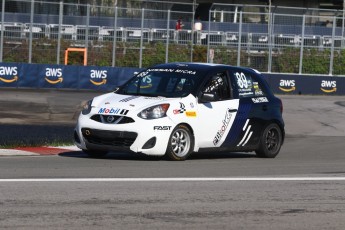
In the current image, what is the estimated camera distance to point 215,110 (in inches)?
556

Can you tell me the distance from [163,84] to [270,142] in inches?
87.7

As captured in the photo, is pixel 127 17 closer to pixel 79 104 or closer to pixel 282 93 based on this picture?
pixel 282 93

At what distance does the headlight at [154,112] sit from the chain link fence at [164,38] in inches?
779

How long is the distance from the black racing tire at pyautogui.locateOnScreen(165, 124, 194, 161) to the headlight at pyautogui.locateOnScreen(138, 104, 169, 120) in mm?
312

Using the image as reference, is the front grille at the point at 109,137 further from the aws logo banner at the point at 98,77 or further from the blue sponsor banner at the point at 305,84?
the blue sponsor banner at the point at 305,84

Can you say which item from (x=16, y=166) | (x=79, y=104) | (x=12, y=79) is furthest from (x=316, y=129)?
(x=12, y=79)

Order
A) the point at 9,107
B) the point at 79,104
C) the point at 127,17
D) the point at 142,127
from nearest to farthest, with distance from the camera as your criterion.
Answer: the point at 142,127, the point at 9,107, the point at 79,104, the point at 127,17

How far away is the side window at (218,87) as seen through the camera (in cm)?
1421

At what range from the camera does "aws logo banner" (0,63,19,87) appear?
1251 inches

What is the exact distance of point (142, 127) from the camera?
1317cm

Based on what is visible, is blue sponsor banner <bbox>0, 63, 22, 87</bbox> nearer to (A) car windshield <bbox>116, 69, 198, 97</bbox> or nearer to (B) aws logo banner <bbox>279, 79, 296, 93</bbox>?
(B) aws logo banner <bbox>279, 79, 296, 93</bbox>

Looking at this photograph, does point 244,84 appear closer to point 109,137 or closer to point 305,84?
point 109,137

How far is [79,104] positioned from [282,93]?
462 inches

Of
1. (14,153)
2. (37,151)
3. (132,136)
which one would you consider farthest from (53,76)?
(132,136)
